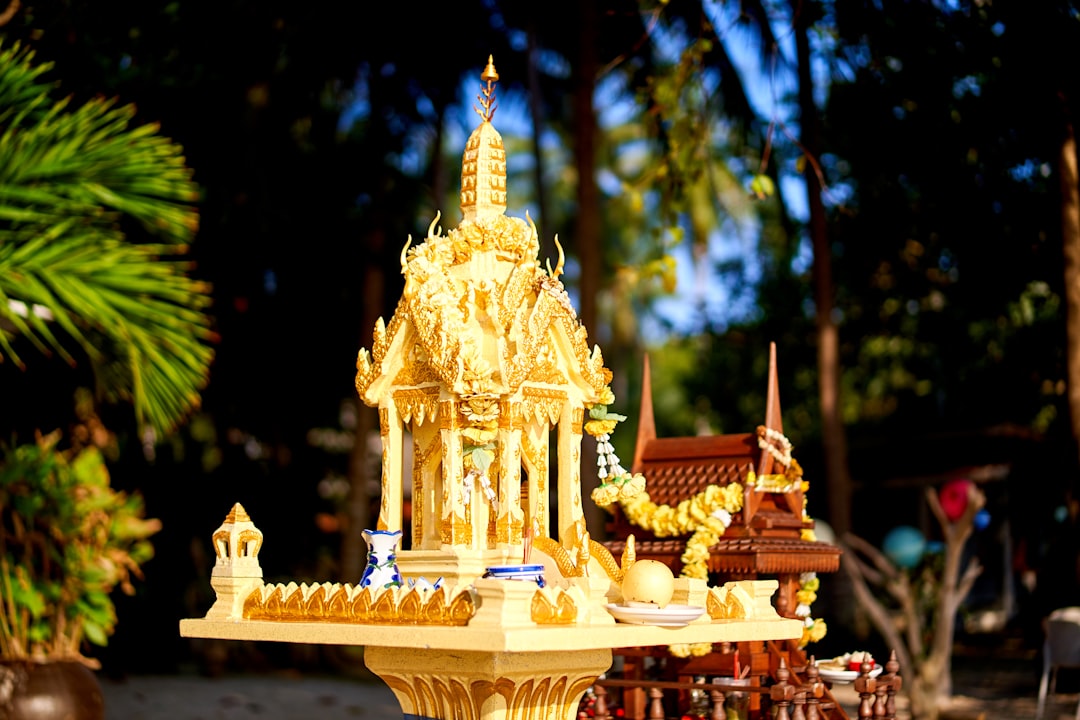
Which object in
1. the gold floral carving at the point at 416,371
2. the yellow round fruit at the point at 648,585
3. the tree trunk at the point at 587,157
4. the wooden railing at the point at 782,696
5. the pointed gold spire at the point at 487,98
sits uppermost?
the tree trunk at the point at 587,157

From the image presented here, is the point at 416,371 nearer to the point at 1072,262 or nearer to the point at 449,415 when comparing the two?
the point at 449,415

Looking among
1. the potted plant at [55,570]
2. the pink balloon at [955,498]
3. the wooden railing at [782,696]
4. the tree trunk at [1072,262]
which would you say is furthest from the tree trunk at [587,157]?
the pink balloon at [955,498]

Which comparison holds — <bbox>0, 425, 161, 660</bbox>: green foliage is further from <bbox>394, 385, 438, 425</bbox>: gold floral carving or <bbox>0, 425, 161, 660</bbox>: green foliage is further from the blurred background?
<bbox>394, 385, 438, 425</bbox>: gold floral carving

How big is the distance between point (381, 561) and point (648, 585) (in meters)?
1.07

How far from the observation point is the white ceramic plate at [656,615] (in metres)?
5.41

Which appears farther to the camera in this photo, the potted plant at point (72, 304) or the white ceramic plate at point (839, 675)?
the potted plant at point (72, 304)

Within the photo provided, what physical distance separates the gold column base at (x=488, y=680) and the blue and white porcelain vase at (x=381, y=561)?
283mm

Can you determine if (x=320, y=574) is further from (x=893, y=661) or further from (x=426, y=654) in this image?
(x=426, y=654)

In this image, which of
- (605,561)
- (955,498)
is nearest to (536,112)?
(955,498)

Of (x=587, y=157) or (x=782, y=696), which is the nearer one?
(x=782, y=696)

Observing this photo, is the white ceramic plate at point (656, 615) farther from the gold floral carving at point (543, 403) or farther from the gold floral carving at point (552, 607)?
the gold floral carving at point (543, 403)

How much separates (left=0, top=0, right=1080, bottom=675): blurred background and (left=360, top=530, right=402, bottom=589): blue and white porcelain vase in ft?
16.5

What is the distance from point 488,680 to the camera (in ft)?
17.9

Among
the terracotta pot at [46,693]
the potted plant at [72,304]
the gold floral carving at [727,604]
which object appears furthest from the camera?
the terracotta pot at [46,693]
